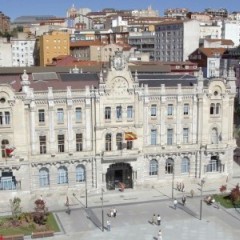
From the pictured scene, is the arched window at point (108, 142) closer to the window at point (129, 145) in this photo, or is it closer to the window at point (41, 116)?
the window at point (129, 145)

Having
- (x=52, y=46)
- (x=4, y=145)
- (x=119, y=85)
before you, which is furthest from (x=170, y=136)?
(x=52, y=46)

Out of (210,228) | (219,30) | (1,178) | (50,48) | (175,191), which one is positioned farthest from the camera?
(219,30)

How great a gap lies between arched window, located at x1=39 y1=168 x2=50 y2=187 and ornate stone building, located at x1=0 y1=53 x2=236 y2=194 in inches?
5.3

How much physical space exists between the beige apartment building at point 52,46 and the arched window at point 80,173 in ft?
311

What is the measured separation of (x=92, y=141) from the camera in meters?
64.7

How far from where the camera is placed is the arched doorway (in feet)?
221

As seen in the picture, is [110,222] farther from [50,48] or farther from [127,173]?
[50,48]

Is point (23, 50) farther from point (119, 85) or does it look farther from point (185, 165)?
point (185, 165)

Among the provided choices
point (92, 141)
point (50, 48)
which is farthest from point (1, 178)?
point (50, 48)

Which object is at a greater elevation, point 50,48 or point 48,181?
point 50,48

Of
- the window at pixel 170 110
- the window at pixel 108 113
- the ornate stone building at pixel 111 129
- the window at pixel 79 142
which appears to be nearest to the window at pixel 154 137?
the ornate stone building at pixel 111 129

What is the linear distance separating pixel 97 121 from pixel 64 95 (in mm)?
5774

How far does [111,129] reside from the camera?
64875mm

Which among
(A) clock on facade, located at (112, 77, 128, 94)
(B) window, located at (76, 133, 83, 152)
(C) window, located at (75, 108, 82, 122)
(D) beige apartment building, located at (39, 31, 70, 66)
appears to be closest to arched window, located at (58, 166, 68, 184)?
(B) window, located at (76, 133, 83, 152)
